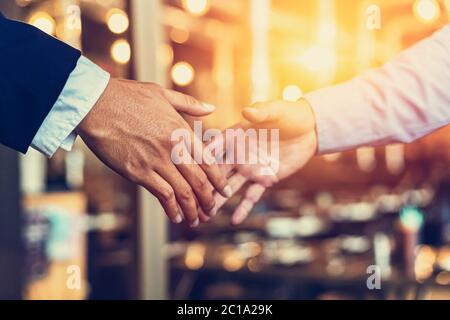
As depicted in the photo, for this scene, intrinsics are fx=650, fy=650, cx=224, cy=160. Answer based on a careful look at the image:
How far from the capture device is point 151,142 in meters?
1.39

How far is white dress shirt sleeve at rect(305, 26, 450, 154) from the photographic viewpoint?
1627 mm

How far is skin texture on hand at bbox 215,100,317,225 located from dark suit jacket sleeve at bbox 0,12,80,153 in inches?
18.6

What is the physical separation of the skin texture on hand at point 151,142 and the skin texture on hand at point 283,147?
0.16 m

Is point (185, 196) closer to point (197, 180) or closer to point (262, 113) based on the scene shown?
point (197, 180)

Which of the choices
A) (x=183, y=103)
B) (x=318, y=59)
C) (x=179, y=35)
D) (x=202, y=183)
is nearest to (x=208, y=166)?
(x=202, y=183)

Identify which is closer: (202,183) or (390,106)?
(202,183)

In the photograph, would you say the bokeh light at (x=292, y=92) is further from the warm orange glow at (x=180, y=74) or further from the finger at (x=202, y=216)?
the finger at (x=202, y=216)

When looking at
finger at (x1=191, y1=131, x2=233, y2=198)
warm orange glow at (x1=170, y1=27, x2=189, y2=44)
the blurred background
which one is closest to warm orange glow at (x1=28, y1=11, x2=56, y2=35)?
the blurred background

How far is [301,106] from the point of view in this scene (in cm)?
162

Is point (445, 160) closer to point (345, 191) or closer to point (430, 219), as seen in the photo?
point (345, 191)

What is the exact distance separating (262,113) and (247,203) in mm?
273

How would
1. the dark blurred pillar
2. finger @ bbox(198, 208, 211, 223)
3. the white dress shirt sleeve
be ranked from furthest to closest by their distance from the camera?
the dark blurred pillar → the white dress shirt sleeve → finger @ bbox(198, 208, 211, 223)

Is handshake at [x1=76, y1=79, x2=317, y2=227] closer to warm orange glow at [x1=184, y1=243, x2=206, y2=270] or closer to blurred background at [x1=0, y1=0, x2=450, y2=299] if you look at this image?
blurred background at [x1=0, y1=0, x2=450, y2=299]

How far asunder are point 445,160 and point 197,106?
6082 millimetres
